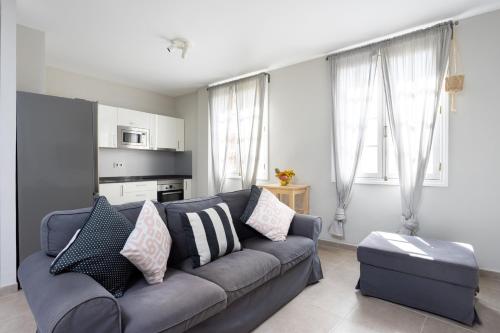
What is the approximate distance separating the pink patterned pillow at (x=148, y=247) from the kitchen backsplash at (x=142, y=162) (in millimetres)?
3583

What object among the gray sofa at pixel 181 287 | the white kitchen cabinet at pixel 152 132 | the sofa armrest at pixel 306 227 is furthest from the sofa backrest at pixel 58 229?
the white kitchen cabinet at pixel 152 132

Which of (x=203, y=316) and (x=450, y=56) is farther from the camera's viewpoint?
(x=450, y=56)

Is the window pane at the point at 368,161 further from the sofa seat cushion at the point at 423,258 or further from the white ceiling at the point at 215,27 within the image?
the white ceiling at the point at 215,27

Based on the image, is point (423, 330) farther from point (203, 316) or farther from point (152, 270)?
point (152, 270)

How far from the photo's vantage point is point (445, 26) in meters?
2.77

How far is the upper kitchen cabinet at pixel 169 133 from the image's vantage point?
5.18 metres

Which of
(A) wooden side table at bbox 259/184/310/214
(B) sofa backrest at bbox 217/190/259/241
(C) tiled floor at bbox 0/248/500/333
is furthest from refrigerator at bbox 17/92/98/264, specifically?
(A) wooden side table at bbox 259/184/310/214

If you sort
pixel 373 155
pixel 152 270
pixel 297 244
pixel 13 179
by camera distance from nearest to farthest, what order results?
pixel 152 270 → pixel 297 244 → pixel 13 179 → pixel 373 155

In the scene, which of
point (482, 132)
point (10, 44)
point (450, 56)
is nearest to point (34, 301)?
point (10, 44)

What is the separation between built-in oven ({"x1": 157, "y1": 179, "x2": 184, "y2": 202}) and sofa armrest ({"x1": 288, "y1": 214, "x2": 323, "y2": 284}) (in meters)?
3.03

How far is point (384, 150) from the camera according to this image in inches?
128

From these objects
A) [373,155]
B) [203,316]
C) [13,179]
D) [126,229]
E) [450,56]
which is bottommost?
[203,316]

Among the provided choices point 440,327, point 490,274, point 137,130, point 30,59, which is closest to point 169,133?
point 137,130

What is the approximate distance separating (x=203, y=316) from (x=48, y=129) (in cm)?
263
